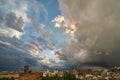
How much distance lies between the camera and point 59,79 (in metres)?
188

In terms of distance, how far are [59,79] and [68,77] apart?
9119 mm

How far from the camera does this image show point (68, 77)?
19138 centimetres

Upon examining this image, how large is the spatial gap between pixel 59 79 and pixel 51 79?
396 inches

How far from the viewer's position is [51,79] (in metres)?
194

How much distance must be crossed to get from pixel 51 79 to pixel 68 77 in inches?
635
